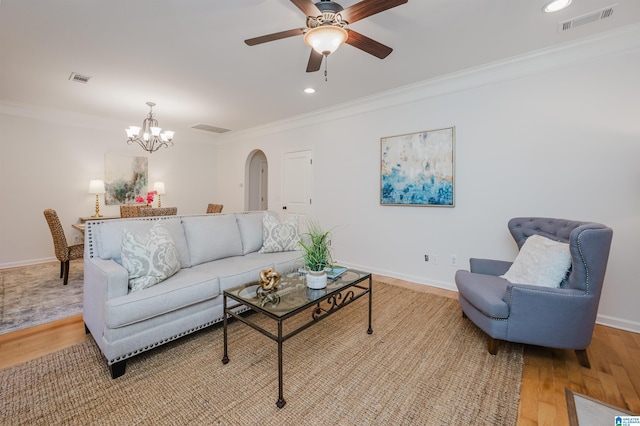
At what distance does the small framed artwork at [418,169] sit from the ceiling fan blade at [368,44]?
165cm

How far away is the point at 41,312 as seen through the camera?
2650mm

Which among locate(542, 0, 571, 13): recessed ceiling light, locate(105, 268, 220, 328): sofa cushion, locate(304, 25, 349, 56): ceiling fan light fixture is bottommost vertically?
locate(105, 268, 220, 328): sofa cushion

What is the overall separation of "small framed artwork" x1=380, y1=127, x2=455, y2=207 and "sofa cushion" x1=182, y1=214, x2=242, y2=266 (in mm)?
2112

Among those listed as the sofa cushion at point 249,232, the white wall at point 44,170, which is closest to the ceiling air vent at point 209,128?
the white wall at point 44,170

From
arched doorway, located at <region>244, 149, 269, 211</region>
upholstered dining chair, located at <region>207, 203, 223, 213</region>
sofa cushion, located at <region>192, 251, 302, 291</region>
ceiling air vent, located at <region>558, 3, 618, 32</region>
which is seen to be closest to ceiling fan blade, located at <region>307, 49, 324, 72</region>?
sofa cushion, located at <region>192, 251, 302, 291</region>

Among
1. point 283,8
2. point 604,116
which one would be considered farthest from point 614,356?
point 283,8

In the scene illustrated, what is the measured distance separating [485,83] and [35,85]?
5644 millimetres

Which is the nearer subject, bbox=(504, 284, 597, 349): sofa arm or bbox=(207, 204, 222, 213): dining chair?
bbox=(504, 284, 597, 349): sofa arm

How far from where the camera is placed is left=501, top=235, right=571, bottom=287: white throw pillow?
6.52 ft

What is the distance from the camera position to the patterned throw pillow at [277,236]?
321 centimetres

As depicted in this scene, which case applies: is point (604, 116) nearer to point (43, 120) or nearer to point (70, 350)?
point (70, 350)

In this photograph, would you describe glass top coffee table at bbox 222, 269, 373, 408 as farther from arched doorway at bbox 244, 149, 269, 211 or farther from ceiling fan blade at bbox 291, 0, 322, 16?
arched doorway at bbox 244, 149, 269, 211

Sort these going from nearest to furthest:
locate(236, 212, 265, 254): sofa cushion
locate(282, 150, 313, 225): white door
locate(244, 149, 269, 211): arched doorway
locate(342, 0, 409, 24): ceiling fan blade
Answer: locate(342, 0, 409, 24): ceiling fan blade
locate(236, 212, 265, 254): sofa cushion
locate(282, 150, 313, 225): white door
locate(244, 149, 269, 211): arched doorway

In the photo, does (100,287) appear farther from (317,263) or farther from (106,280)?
(317,263)
